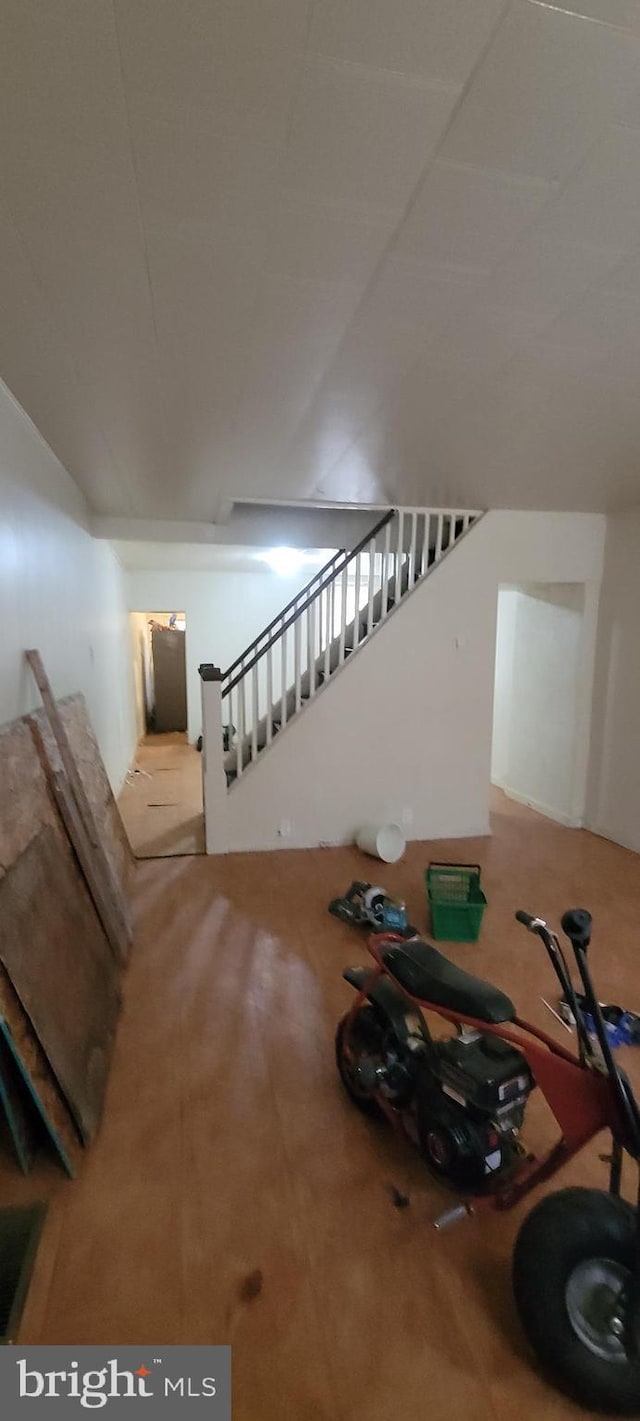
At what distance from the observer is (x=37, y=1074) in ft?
5.43

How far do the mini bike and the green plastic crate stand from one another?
3.88 ft

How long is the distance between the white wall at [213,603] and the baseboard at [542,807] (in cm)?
354

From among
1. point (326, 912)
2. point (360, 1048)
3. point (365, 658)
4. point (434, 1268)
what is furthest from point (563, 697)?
point (434, 1268)

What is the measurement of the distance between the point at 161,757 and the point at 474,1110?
20.9 feet

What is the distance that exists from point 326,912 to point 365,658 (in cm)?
185

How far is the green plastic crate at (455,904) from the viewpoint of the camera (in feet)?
9.86

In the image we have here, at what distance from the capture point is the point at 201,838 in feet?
14.8

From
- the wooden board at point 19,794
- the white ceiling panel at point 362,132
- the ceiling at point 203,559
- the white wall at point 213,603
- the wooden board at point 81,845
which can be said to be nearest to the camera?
the white ceiling panel at point 362,132

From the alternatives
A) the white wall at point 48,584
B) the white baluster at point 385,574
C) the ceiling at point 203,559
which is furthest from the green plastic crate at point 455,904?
the ceiling at point 203,559

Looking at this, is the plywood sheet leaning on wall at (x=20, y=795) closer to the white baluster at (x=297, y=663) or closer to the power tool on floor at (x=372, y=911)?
the power tool on floor at (x=372, y=911)

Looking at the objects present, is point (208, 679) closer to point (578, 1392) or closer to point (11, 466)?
point (11, 466)

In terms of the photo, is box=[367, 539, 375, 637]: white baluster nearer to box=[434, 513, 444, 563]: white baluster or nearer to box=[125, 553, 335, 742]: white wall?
box=[434, 513, 444, 563]: white baluster

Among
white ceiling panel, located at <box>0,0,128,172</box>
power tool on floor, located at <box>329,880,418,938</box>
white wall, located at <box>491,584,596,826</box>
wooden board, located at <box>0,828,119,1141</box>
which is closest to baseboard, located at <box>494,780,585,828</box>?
white wall, located at <box>491,584,596,826</box>

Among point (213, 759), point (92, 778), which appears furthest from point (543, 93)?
point (213, 759)
